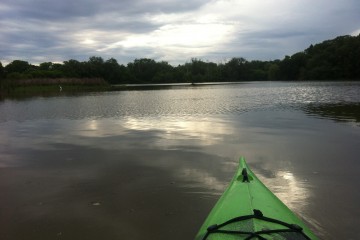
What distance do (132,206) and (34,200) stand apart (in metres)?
1.94

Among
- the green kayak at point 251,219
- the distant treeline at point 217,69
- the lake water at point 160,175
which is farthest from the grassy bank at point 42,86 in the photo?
the green kayak at point 251,219

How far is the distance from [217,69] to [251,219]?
148889 mm

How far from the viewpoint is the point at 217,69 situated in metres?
150

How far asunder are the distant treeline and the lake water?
52.2m

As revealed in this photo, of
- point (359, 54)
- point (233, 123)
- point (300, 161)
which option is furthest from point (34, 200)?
point (359, 54)

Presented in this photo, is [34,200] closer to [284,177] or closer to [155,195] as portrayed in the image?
[155,195]

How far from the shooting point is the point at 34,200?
616 centimetres

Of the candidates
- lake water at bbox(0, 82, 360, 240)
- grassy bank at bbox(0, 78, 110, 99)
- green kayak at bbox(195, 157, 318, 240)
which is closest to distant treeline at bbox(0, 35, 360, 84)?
grassy bank at bbox(0, 78, 110, 99)

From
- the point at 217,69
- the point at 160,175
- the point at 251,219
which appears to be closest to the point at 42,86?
the point at 160,175

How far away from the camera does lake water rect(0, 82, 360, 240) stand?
16.9 feet

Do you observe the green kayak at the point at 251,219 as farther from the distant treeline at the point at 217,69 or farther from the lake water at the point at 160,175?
the distant treeline at the point at 217,69

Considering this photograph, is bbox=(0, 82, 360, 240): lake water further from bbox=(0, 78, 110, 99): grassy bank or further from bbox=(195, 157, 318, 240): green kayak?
bbox=(0, 78, 110, 99): grassy bank

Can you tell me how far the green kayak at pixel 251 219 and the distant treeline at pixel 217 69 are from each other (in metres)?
59.4

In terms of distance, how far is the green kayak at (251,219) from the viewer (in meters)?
3.48
